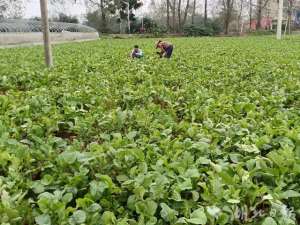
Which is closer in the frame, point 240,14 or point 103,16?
point 103,16

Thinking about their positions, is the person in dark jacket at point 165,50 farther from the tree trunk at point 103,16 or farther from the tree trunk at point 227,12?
the tree trunk at point 103,16

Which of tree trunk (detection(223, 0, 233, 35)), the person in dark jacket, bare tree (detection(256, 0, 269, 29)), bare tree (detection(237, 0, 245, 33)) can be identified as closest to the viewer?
the person in dark jacket

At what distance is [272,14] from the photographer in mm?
70250

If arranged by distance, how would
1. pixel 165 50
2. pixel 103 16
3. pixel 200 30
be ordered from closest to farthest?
1. pixel 165 50
2. pixel 200 30
3. pixel 103 16

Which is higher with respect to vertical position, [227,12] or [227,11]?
[227,11]

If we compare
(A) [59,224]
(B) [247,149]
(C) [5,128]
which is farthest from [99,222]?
(C) [5,128]

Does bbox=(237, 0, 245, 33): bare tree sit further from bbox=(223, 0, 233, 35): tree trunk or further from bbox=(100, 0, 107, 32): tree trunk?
bbox=(100, 0, 107, 32): tree trunk

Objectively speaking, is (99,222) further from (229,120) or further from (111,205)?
(229,120)

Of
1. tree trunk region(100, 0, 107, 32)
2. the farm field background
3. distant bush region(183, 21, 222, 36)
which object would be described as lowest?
distant bush region(183, 21, 222, 36)

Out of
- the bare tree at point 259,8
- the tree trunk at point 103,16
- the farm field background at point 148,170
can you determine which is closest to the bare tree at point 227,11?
the bare tree at point 259,8

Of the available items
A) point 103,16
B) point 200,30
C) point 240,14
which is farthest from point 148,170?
point 240,14

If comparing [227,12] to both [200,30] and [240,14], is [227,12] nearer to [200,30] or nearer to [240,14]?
[200,30]

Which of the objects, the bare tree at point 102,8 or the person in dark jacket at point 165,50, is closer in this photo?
the person in dark jacket at point 165,50

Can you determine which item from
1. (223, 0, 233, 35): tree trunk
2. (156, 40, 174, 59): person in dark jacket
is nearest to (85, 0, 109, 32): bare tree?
(223, 0, 233, 35): tree trunk
